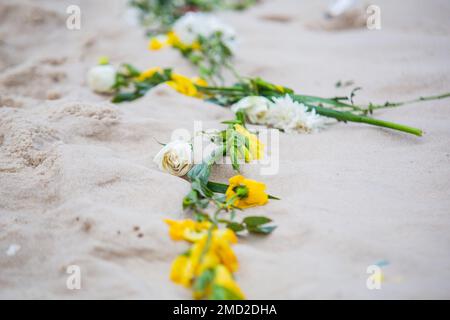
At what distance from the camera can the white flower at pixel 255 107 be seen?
1.65 meters

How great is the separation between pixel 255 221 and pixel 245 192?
0.39 feet

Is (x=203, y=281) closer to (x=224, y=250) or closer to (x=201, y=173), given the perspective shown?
(x=224, y=250)

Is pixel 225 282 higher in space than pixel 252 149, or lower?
lower

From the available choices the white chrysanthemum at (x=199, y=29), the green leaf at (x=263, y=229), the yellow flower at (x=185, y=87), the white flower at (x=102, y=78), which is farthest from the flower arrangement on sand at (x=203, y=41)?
the green leaf at (x=263, y=229)

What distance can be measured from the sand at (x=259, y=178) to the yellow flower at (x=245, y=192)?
3 centimetres

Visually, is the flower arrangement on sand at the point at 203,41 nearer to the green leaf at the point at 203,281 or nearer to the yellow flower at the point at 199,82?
the yellow flower at the point at 199,82

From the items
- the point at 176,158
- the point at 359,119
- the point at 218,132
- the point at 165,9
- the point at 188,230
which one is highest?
the point at 165,9

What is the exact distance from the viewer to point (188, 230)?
1015 mm

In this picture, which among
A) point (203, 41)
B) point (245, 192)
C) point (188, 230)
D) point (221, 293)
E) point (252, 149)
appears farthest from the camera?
point (203, 41)

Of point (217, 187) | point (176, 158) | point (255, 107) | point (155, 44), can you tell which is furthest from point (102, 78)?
point (217, 187)

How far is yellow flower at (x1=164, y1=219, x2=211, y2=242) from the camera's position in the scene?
100cm

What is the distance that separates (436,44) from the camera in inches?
87.7

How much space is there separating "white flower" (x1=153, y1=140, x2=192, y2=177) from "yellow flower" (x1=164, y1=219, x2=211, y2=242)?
0.27 m
